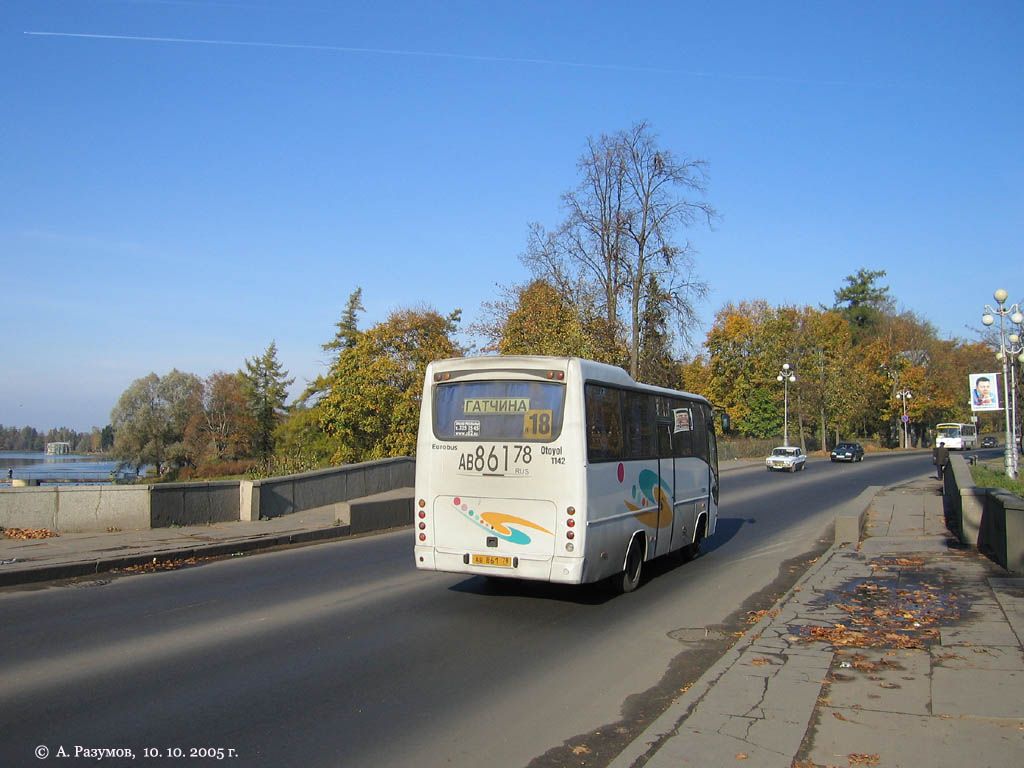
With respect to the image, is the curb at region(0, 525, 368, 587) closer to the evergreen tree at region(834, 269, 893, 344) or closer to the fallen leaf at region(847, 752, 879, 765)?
the fallen leaf at region(847, 752, 879, 765)

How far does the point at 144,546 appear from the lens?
13.5 m

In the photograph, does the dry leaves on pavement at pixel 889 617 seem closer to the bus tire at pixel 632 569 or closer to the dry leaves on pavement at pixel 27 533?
the bus tire at pixel 632 569

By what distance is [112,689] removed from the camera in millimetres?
6477

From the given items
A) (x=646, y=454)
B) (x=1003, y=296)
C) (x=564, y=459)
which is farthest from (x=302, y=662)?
(x=1003, y=296)

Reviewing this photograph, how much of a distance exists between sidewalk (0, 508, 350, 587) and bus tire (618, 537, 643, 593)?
6981mm

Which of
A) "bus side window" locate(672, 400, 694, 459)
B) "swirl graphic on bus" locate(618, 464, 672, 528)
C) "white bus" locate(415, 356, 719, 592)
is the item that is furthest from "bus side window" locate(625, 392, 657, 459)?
"bus side window" locate(672, 400, 694, 459)

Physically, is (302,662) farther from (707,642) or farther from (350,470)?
(350,470)

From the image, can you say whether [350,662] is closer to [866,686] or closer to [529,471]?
[529,471]

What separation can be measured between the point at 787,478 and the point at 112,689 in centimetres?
3711

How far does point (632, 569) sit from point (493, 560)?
2534 millimetres

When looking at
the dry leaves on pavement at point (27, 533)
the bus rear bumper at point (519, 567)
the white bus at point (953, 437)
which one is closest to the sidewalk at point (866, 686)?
the bus rear bumper at point (519, 567)

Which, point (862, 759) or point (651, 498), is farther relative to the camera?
point (651, 498)

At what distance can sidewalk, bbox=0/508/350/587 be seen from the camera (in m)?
11.6

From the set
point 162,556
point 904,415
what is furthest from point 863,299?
point 162,556
